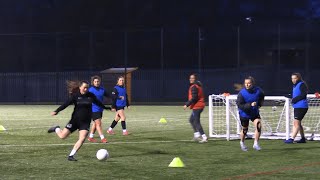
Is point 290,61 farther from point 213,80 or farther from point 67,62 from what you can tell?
point 67,62

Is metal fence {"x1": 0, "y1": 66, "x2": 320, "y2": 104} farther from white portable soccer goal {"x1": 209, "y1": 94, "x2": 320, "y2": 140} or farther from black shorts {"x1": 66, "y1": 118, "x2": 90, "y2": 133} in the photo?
black shorts {"x1": 66, "y1": 118, "x2": 90, "y2": 133}

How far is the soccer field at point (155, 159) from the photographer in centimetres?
991

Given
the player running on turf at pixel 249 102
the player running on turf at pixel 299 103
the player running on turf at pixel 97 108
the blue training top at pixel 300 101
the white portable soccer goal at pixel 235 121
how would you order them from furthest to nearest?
the white portable soccer goal at pixel 235 121
the player running on turf at pixel 97 108
the blue training top at pixel 300 101
the player running on turf at pixel 299 103
the player running on turf at pixel 249 102

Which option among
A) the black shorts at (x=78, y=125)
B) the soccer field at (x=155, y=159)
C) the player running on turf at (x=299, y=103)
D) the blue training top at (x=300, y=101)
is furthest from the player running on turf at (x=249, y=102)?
the black shorts at (x=78, y=125)

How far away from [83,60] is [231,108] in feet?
122

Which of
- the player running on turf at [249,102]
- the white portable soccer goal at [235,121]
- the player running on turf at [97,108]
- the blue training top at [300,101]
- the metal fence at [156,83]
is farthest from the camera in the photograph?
the metal fence at [156,83]

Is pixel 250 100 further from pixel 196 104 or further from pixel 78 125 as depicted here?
pixel 78 125

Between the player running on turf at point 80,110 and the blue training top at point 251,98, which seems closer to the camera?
the player running on turf at point 80,110

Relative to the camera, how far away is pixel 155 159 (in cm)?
1195

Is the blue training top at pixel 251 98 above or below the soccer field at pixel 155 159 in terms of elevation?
above

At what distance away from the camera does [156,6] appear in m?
52.9

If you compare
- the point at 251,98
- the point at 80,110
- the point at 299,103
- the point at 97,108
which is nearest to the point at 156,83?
the point at 97,108

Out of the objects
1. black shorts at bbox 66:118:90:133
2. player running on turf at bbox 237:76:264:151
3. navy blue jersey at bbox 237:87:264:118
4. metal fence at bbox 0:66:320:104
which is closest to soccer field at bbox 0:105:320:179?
black shorts at bbox 66:118:90:133

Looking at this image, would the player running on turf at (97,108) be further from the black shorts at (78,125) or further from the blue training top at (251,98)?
the blue training top at (251,98)
